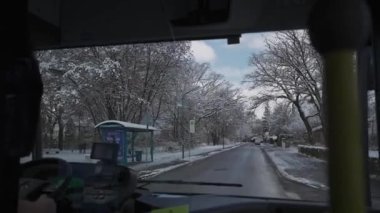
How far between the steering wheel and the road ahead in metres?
0.66

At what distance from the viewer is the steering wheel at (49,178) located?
1.91m

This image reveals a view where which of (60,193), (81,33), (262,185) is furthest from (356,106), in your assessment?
(262,185)

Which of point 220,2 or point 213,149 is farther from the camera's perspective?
point 213,149

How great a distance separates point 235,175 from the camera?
3.25m

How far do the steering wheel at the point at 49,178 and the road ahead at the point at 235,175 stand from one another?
664 mm

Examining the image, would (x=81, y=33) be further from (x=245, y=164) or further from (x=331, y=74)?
(x=331, y=74)

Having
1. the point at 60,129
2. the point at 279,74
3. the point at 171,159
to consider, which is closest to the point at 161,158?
the point at 171,159

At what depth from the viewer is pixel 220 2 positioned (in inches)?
90.3

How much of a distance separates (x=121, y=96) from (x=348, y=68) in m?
1.90

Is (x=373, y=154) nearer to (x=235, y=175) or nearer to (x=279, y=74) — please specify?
(x=279, y=74)

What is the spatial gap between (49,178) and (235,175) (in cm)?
143

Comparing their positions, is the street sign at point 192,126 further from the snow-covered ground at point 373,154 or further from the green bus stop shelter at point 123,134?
the snow-covered ground at point 373,154

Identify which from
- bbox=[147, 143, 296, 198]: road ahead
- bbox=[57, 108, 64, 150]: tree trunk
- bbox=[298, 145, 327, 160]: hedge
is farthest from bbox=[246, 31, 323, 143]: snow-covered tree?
bbox=[57, 108, 64, 150]: tree trunk

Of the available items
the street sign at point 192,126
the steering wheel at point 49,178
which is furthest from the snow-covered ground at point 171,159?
the steering wheel at point 49,178
